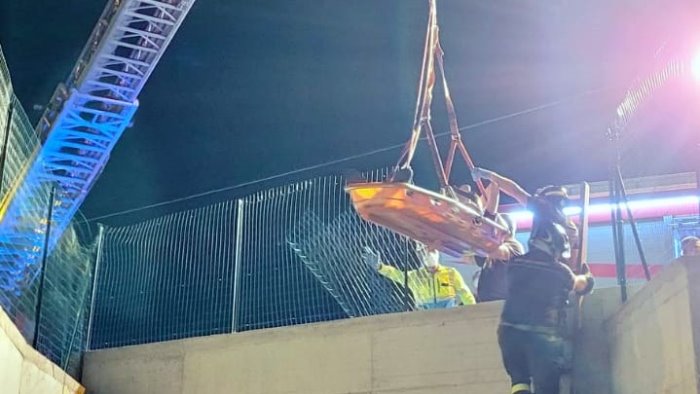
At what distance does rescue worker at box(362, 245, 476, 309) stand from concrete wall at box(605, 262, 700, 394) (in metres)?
2.39

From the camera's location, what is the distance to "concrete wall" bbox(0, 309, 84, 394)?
19.1ft

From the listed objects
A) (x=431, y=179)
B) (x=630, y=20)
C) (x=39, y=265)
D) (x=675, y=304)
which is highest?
(x=630, y=20)

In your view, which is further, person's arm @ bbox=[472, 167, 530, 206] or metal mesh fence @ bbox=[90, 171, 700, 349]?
metal mesh fence @ bbox=[90, 171, 700, 349]

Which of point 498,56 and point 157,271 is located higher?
point 498,56

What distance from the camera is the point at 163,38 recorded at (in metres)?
15.5

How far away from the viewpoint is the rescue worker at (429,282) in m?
8.27

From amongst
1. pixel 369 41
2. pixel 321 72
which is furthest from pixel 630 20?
pixel 321 72

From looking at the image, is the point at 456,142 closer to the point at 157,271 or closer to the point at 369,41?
the point at 157,271

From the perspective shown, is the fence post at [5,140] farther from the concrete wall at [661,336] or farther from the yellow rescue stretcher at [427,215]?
the concrete wall at [661,336]

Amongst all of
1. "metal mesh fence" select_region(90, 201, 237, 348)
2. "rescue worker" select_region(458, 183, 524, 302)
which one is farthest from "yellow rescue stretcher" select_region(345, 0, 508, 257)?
"metal mesh fence" select_region(90, 201, 237, 348)

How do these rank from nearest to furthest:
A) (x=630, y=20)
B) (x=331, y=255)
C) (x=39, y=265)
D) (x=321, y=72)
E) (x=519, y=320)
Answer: (x=519, y=320), (x=39, y=265), (x=331, y=255), (x=630, y=20), (x=321, y=72)

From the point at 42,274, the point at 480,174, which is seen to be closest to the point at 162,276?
the point at 42,274

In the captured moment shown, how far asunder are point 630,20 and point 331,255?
8.13 metres

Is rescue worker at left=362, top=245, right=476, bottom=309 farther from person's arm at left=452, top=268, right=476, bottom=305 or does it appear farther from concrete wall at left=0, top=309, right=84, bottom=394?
concrete wall at left=0, top=309, right=84, bottom=394
